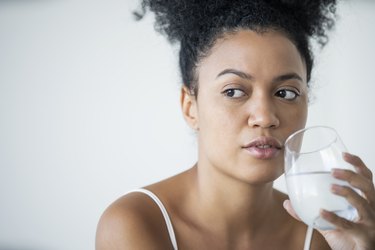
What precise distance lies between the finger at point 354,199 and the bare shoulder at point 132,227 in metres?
0.60

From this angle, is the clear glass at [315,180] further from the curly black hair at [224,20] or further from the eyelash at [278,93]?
the curly black hair at [224,20]

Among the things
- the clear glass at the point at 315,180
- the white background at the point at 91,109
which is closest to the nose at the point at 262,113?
the clear glass at the point at 315,180

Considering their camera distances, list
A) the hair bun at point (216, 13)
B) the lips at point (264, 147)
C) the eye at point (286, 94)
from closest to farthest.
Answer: the lips at point (264, 147) → the eye at point (286, 94) → the hair bun at point (216, 13)

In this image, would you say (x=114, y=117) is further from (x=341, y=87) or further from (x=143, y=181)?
(x=341, y=87)

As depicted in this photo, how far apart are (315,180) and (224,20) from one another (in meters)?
0.65

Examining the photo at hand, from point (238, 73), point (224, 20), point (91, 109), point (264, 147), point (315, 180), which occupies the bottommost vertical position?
point (315, 180)

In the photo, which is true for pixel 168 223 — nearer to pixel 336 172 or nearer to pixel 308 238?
pixel 308 238

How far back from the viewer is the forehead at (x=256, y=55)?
1400 mm

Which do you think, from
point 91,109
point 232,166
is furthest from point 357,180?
point 91,109

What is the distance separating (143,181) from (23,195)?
756 millimetres

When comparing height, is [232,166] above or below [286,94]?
below

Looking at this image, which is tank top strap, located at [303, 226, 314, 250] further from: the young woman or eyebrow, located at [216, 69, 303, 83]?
eyebrow, located at [216, 69, 303, 83]

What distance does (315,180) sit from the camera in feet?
3.63

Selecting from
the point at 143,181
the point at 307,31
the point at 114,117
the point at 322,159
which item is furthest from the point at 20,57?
the point at 322,159
